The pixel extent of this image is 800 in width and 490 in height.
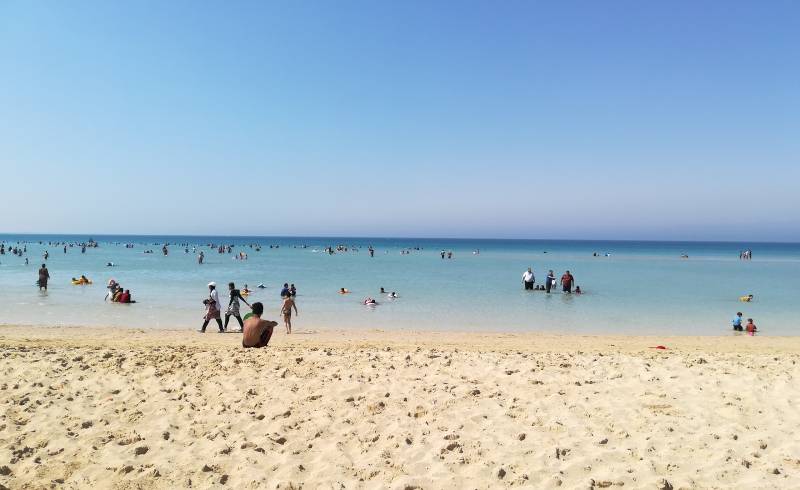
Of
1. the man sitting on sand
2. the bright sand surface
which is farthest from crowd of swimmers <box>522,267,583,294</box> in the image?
the man sitting on sand

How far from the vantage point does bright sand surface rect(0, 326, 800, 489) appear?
17.3 ft

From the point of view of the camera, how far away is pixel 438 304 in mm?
25953

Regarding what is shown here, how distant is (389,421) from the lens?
6.58 metres

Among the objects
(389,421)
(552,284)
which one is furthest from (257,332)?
(552,284)

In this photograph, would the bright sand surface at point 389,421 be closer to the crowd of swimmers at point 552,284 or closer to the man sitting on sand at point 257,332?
the man sitting on sand at point 257,332

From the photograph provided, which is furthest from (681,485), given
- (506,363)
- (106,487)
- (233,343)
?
(233,343)

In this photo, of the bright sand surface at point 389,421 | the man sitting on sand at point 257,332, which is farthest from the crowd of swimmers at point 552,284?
the man sitting on sand at point 257,332

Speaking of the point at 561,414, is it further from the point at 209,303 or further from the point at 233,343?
the point at 209,303

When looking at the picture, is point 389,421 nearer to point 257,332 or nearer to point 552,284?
point 257,332

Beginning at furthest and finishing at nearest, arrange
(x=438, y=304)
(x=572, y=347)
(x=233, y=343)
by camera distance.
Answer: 1. (x=438, y=304)
2. (x=572, y=347)
3. (x=233, y=343)

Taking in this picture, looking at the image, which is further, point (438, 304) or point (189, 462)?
point (438, 304)

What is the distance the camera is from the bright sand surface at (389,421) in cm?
528

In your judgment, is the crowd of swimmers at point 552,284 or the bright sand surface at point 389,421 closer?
the bright sand surface at point 389,421

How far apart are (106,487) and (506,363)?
675 centimetres
